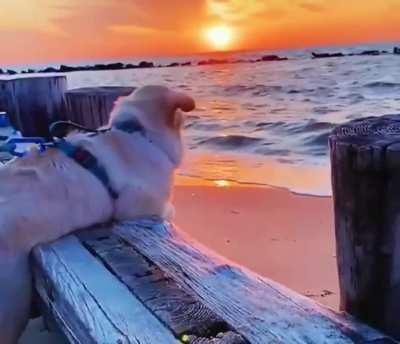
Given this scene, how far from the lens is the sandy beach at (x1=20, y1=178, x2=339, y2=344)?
13.9ft

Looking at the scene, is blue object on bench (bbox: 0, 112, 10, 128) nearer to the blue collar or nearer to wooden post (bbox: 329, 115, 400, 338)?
the blue collar

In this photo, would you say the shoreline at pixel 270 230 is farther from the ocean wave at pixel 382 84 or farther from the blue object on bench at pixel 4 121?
the ocean wave at pixel 382 84

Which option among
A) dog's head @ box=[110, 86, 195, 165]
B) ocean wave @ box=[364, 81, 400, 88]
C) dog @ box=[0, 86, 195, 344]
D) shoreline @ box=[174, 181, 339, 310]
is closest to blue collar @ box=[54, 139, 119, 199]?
dog @ box=[0, 86, 195, 344]

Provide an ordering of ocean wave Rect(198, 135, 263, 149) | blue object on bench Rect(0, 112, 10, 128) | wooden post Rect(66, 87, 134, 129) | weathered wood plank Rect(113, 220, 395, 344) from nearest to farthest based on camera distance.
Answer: weathered wood plank Rect(113, 220, 395, 344)
wooden post Rect(66, 87, 134, 129)
blue object on bench Rect(0, 112, 10, 128)
ocean wave Rect(198, 135, 263, 149)

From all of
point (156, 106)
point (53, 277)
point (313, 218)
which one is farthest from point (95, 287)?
point (313, 218)

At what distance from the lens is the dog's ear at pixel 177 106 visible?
3.43 meters

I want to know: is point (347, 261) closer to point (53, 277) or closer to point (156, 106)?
point (53, 277)

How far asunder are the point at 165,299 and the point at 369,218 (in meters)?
0.69

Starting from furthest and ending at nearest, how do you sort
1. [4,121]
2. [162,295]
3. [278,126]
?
[278,126] → [4,121] → [162,295]

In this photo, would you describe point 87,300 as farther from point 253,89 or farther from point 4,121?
point 253,89

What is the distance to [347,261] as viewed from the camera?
73.4 inches

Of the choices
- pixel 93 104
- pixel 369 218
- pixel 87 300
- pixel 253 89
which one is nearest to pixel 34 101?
pixel 93 104

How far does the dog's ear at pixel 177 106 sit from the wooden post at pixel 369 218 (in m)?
1.65

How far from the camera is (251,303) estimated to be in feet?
6.04
